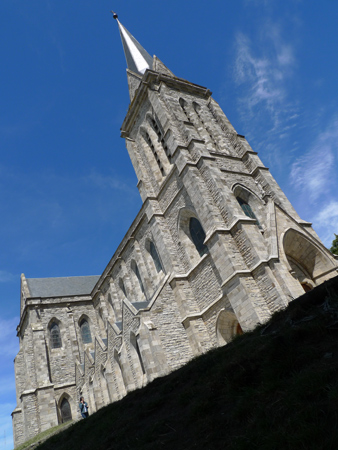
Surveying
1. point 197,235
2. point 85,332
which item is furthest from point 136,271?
point 85,332

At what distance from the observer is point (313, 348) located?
4.74 m

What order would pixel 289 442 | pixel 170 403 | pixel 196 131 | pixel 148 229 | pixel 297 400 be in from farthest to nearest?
pixel 148 229, pixel 196 131, pixel 170 403, pixel 297 400, pixel 289 442

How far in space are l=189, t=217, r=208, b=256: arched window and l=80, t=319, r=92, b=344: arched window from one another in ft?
55.1

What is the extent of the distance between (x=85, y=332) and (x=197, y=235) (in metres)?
17.4

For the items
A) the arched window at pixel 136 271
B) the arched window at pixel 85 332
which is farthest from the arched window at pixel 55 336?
the arched window at pixel 136 271

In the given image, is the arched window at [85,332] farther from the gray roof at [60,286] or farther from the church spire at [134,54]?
the church spire at [134,54]

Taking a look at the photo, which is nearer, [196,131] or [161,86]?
[196,131]

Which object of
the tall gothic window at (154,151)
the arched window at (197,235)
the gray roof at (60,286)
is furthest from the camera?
the gray roof at (60,286)

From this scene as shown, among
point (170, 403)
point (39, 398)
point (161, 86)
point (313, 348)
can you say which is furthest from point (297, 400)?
point (39, 398)

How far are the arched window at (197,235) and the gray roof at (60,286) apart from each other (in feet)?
56.8

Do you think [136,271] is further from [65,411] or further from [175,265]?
[65,411]

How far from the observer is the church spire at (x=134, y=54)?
91.0ft

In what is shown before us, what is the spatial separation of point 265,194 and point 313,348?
551 inches

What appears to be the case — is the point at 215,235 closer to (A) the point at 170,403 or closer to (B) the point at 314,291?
(B) the point at 314,291
